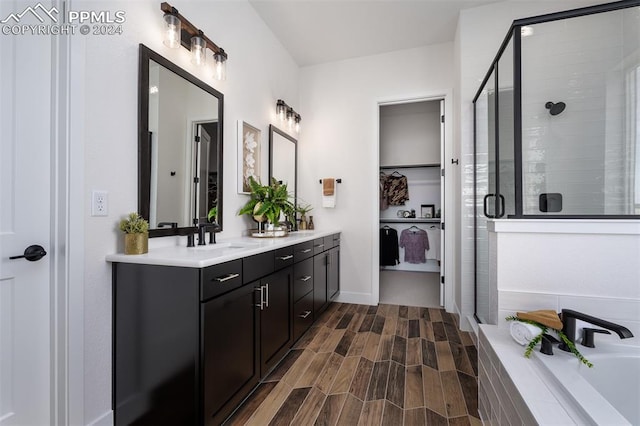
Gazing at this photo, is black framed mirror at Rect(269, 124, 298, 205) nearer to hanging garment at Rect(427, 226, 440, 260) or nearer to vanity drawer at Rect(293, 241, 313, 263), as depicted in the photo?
vanity drawer at Rect(293, 241, 313, 263)

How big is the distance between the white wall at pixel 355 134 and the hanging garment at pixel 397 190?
6.53ft

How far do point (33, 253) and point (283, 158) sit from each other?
237cm

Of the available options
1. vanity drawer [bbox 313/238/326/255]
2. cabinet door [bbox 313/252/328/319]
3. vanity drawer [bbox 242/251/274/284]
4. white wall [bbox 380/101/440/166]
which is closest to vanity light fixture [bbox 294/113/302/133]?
vanity drawer [bbox 313/238/326/255]

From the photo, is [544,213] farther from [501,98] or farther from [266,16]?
[266,16]

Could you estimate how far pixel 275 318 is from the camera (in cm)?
194

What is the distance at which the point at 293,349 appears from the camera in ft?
7.50

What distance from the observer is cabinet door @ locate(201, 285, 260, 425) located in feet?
4.31

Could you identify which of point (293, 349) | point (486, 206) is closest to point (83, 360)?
point (293, 349)

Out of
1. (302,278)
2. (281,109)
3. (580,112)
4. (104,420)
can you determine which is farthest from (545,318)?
(281,109)

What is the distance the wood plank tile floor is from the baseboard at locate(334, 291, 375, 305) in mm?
598

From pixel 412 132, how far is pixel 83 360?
527cm

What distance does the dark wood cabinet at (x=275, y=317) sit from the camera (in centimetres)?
178

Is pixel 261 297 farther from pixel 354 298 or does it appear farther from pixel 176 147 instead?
pixel 354 298

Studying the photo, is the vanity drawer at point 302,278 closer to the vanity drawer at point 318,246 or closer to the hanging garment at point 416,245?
the vanity drawer at point 318,246
